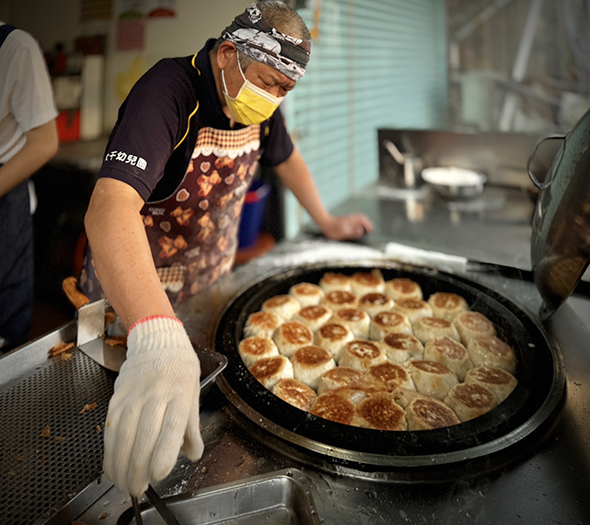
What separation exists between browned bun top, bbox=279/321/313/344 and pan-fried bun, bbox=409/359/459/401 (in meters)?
0.44

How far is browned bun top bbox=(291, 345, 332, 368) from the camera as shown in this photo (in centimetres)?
157

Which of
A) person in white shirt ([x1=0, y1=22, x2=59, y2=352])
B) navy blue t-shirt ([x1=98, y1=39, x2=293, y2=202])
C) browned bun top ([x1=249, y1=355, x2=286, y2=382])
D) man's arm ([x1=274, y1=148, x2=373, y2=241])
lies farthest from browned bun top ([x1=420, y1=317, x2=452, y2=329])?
person in white shirt ([x1=0, y1=22, x2=59, y2=352])

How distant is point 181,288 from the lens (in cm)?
213

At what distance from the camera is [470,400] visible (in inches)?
53.5

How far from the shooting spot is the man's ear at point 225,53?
142cm

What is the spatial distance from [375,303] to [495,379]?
643 mm

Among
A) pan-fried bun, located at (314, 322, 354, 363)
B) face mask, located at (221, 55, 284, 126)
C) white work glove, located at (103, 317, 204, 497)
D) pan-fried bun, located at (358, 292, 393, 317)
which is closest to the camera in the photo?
white work glove, located at (103, 317, 204, 497)

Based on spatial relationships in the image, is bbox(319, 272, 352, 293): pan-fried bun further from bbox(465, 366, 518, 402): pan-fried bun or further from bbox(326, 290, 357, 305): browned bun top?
bbox(465, 366, 518, 402): pan-fried bun

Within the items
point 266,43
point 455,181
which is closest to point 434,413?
point 266,43

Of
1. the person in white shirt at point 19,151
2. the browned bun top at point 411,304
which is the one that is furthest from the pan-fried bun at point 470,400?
the person in white shirt at point 19,151

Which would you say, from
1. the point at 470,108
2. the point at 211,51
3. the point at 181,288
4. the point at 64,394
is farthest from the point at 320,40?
the point at 470,108

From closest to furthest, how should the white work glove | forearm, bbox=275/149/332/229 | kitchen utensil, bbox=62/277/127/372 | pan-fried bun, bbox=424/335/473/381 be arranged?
1. the white work glove
2. kitchen utensil, bbox=62/277/127/372
3. pan-fried bun, bbox=424/335/473/381
4. forearm, bbox=275/149/332/229

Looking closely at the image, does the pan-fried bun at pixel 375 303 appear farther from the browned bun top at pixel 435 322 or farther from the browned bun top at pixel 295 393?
the browned bun top at pixel 295 393

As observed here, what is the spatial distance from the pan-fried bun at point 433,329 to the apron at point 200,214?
1094 mm
